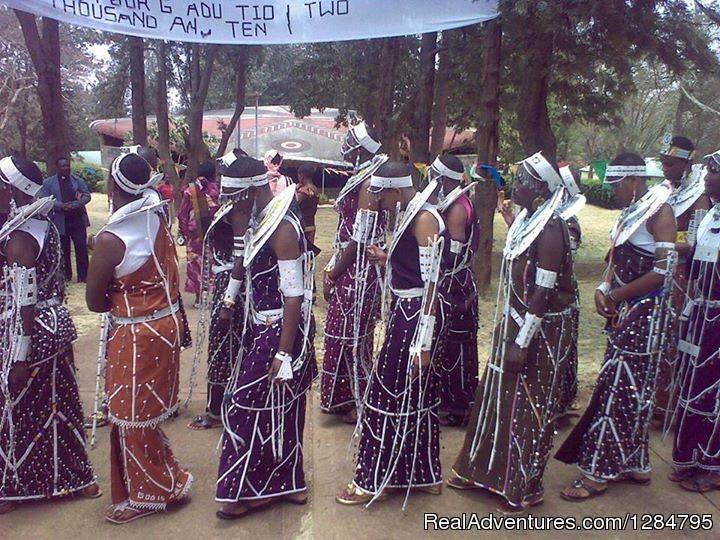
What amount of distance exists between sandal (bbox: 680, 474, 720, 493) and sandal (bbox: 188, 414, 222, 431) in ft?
Result: 10.2

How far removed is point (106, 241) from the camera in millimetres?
3000

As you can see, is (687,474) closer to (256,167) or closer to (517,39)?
(256,167)

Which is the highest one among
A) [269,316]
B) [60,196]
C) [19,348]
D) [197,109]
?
[197,109]

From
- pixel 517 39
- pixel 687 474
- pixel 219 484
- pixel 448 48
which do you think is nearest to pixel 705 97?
pixel 448 48

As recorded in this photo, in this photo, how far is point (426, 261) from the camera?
129 inches

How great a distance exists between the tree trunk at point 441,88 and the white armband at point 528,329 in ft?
25.0

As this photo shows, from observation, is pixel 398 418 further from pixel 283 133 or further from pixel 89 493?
pixel 283 133

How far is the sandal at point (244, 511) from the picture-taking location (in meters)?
3.35

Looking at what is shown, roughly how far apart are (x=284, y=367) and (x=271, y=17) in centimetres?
455

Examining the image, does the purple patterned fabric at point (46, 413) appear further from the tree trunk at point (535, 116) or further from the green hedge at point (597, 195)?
the green hedge at point (597, 195)

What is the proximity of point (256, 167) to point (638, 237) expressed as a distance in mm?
2144

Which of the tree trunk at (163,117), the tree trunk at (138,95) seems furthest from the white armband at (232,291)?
the tree trunk at (163,117)

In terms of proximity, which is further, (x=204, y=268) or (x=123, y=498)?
(x=204, y=268)

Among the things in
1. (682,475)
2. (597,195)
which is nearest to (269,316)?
(682,475)
